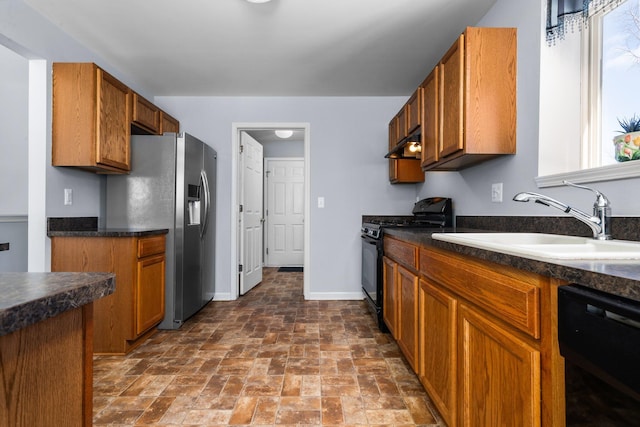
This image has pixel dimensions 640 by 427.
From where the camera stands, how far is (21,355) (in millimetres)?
581

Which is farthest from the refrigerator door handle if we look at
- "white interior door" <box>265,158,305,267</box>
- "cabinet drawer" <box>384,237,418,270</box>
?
"white interior door" <box>265,158,305,267</box>

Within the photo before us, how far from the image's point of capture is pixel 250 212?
438 centimetres

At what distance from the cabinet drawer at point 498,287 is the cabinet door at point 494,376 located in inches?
2.2

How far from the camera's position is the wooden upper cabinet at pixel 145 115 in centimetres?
301

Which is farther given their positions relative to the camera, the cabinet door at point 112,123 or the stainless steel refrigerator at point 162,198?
the stainless steel refrigerator at point 162,198

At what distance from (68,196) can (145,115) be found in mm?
996

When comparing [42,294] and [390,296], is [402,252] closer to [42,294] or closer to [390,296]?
[390,296]

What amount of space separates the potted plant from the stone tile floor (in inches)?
56.3

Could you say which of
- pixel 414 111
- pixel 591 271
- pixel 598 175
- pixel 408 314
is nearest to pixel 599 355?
pixel 591 271

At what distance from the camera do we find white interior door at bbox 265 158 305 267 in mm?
6328

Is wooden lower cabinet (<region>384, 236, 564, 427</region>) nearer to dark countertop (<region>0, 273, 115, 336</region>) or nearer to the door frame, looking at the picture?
dark countertop (<region>0, 273, 115, 336</region>)

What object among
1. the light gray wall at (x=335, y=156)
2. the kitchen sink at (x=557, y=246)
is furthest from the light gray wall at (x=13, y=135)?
the kitchen sink at (x=557, y=246)

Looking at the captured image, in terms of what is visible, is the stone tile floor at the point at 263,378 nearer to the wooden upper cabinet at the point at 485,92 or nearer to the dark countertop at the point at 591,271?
the dark countertop at the point at 591,271

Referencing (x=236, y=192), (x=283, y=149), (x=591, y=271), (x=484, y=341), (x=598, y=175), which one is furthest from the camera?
(x=283, y=149)
